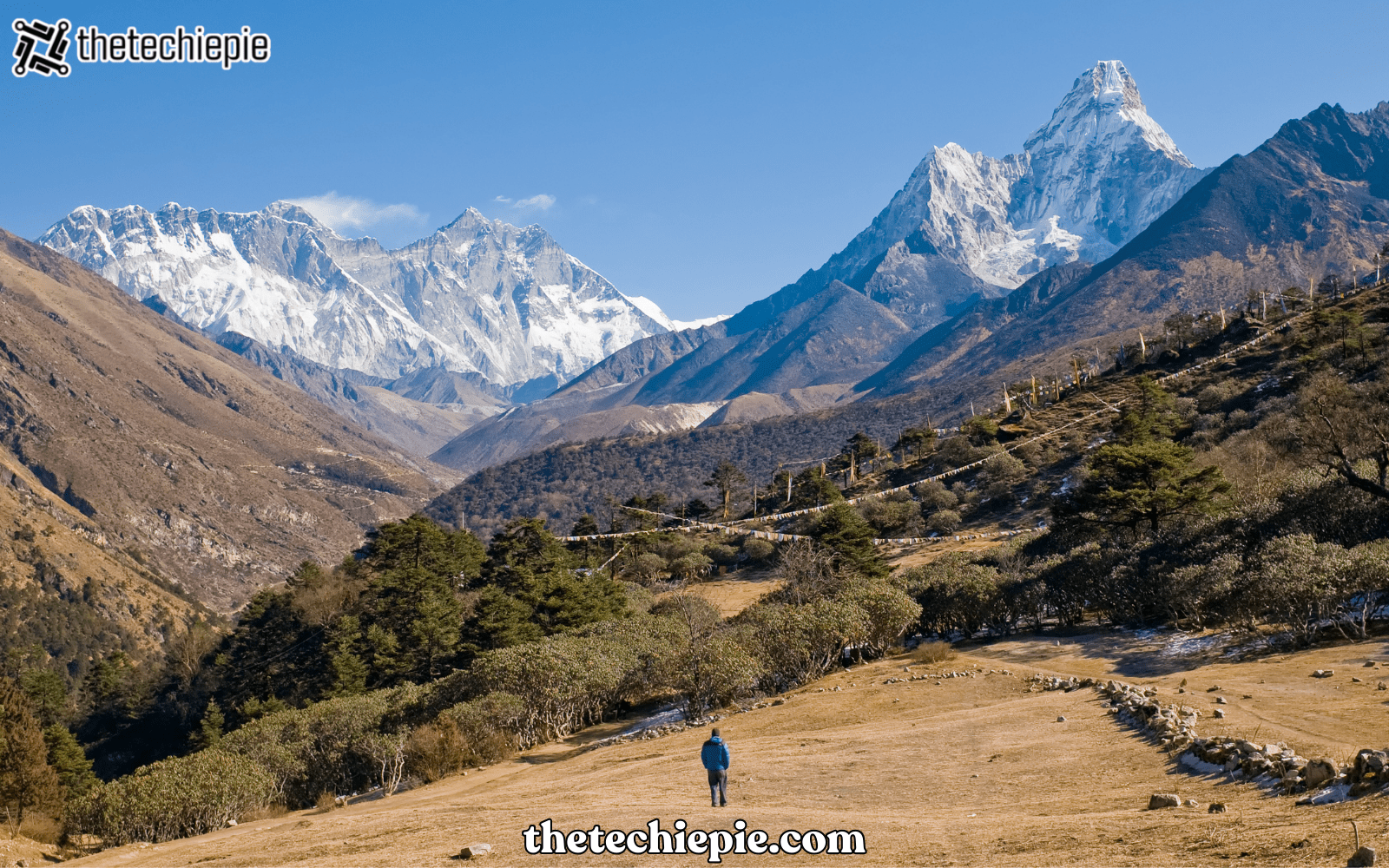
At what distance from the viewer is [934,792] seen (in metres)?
17.0

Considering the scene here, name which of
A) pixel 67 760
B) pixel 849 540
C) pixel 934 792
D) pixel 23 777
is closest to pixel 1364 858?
pixel 934 792

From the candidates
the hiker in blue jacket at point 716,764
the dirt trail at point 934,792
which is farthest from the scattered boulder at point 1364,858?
the hiker in blue jacket at point 716,764

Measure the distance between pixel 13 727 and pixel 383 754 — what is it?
1620 cm

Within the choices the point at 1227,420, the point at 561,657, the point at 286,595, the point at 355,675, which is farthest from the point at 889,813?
the point at 286,595

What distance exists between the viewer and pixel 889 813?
611 inches

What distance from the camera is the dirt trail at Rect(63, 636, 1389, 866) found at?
1165cm

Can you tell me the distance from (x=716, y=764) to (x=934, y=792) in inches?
Answer: 170

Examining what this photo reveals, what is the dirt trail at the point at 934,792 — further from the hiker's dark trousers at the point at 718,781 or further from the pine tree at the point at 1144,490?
the pine tree at the point at 1144,490

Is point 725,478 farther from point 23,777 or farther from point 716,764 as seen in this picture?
point 716,764

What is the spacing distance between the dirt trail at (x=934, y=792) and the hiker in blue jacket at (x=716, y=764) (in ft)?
0.99

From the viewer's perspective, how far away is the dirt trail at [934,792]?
11648 mm

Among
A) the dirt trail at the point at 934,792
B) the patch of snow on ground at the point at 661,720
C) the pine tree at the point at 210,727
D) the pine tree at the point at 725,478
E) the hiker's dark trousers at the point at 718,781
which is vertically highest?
the pine tree at the point at 725,478

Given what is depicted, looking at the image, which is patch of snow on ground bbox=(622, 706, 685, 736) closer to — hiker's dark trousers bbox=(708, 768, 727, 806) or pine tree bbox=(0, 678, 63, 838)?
hiker's dark trousers bbox=(708, 768, 727, 806)

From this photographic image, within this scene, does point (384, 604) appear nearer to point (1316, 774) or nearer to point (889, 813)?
point (889, 813)
